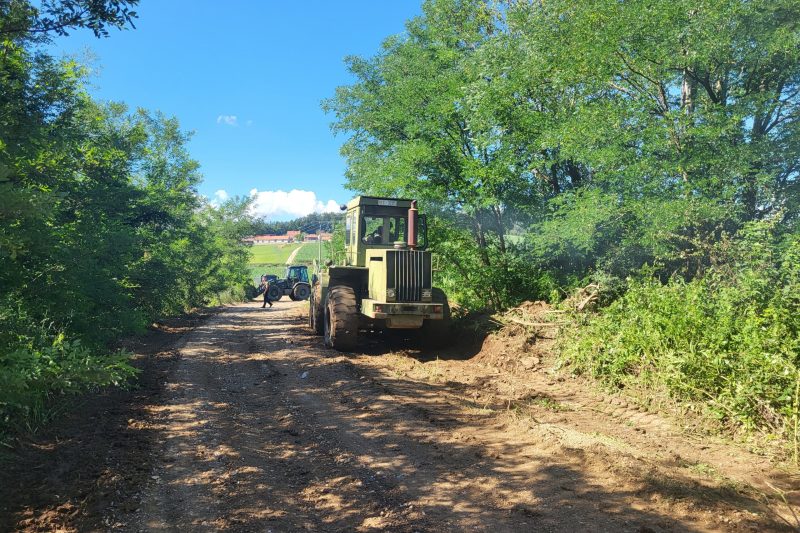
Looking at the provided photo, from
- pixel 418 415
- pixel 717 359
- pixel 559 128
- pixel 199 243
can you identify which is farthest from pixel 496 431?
pixel 199 243

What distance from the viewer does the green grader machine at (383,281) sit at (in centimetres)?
927

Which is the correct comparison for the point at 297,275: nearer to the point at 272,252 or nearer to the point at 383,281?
the point at 383,281

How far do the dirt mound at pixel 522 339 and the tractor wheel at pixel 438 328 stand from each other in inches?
33.4

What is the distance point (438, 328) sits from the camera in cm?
982

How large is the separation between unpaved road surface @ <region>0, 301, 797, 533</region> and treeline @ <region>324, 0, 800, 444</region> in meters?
0.99

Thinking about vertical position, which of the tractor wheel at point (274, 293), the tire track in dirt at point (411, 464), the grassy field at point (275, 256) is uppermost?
the grassy field at point (275, 256)

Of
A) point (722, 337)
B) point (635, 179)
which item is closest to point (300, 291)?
point (635, 179)

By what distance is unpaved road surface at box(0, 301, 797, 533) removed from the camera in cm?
341

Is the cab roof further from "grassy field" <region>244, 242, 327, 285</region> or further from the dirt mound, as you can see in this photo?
"grassy field" <region>244, 242, 327, 285</region>

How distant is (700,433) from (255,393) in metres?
5.51

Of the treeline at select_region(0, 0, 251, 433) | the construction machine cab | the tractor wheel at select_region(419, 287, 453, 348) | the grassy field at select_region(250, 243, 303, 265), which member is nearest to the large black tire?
the treeline at select_region(0, 0, 251, 433)

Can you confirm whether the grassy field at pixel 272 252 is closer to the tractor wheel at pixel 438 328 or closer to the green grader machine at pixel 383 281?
the green grader machine at pixel 383 281

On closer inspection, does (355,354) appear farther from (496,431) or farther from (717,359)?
(717,359)

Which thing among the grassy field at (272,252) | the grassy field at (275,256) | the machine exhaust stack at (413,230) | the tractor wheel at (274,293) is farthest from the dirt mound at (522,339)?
the grassy field at (272,252)
